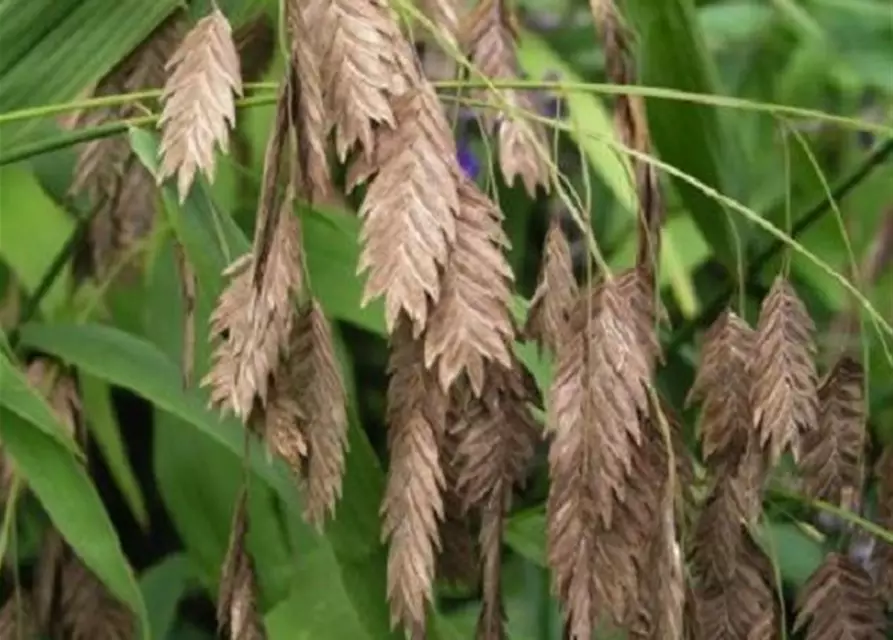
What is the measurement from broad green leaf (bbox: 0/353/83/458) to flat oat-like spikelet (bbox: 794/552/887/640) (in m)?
0.26

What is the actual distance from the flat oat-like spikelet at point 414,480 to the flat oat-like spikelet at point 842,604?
15cm

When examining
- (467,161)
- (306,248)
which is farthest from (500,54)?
(467,161)

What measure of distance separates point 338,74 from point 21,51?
0.26 metres

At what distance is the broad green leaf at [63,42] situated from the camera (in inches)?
25.7

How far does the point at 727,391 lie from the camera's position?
53cm

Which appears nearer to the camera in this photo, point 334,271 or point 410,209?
point 410,209

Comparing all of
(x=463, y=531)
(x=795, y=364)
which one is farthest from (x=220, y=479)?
(x=795, y=364)

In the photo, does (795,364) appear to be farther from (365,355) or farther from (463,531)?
(365,355)

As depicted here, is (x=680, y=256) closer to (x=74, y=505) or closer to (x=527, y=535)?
(x=527, y=535)

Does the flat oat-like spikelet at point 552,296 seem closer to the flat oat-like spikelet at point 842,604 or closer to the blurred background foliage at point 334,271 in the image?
the blurred background foliage at point 334,271

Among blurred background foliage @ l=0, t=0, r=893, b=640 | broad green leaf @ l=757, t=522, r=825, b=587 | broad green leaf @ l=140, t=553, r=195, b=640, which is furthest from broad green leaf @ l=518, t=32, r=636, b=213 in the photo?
broad green leaf @ l=140, t=553, r=195, b=640

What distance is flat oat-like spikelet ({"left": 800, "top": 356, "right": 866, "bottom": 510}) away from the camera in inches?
21.7

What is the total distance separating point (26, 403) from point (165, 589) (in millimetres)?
248

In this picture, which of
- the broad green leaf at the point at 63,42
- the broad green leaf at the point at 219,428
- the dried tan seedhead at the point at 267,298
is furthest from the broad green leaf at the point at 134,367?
the dried tan seedhead at the point at 267,298
